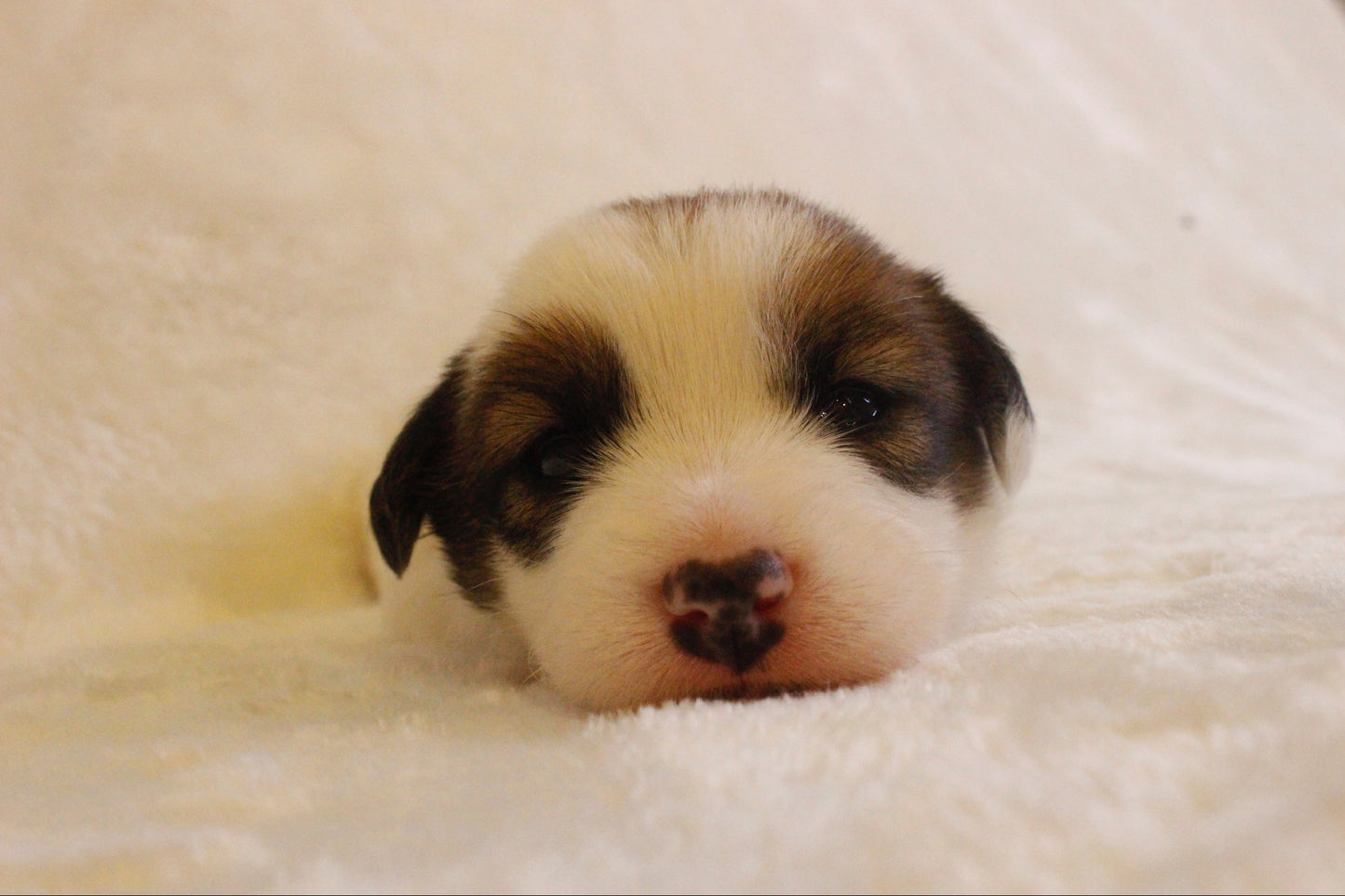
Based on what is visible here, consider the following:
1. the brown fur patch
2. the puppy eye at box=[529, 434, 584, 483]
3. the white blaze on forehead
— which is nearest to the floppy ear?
the brown fur patch

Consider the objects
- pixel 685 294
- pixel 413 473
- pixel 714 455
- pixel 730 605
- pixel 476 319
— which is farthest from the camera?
pixel 476 319

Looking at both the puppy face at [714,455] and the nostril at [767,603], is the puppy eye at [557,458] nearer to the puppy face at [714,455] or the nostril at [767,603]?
the puppy face at [714,455]

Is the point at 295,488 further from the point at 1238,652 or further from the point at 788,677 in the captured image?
the point at 1238,652

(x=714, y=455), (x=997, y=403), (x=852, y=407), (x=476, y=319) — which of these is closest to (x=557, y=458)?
(x=714, y=455)

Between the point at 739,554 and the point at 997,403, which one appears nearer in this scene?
the point at 739,554

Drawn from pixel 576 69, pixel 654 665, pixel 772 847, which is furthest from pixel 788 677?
pixel 576 69

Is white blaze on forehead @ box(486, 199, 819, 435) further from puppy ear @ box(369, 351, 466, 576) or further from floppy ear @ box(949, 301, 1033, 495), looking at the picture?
floppy ear @ box(949, 301, 1033, 495)

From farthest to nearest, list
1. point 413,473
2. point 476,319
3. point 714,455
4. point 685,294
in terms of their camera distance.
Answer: point 476,319, point 413,473, point 685,294, point 714,455

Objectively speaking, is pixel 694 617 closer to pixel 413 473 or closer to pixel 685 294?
pixel 685 294
